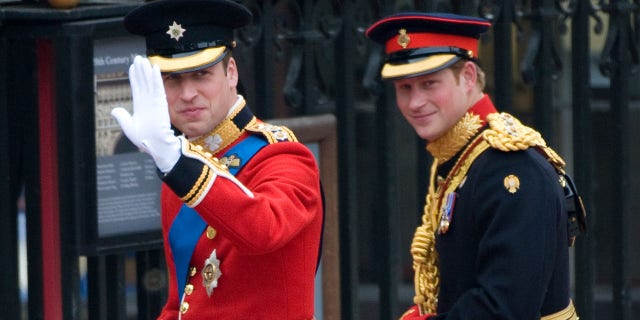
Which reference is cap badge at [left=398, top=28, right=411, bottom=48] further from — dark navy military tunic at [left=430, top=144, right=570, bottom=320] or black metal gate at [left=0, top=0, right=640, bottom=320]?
black metal gate at [left=0, top=0, right=640, bottom=320]

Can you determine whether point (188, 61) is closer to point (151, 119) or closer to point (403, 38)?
point (151, 119)

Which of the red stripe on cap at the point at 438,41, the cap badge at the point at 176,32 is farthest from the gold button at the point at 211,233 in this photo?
the red stripe on cap at the point at 438,41

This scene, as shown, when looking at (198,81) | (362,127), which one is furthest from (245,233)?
(362,127)

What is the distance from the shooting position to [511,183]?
4113 mm

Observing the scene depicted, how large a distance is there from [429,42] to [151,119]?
37.7 inches

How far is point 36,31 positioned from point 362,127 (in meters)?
8.97

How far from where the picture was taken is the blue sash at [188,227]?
4.31m

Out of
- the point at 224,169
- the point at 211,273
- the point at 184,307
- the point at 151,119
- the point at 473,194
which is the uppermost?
the point at 151,119

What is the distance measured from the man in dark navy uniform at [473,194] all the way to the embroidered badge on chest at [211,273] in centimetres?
63

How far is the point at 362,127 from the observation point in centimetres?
1406

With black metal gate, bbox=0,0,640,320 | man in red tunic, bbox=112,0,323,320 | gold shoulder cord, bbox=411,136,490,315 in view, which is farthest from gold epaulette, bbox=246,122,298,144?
black metal gate, bbox=0,0,640,320

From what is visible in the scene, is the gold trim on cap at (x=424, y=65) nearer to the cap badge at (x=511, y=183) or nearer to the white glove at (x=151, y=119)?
the cap badge at (x=511, y=183)

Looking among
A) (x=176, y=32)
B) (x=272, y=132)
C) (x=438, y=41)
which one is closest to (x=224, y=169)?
(x=272, y=132)

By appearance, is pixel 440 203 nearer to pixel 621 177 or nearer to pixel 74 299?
pixel 74 299
